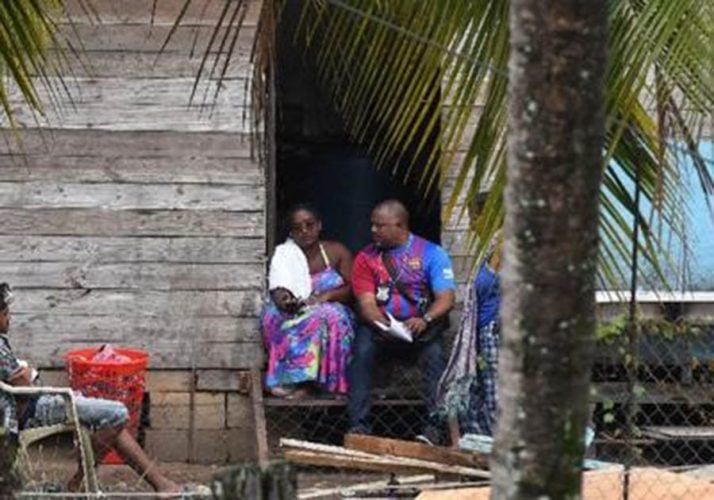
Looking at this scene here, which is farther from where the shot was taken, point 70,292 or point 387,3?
point 70,292

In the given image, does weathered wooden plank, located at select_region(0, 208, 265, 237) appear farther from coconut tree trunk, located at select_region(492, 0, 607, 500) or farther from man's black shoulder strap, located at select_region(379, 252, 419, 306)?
coconut tree trunk, located at select_region(492, 0, 607, 500)

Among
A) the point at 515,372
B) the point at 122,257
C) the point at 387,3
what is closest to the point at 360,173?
the point at 122,257

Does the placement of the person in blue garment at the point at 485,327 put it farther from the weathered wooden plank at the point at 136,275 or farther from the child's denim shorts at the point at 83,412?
the child's denim shorts at the point at 83,412

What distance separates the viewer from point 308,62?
13289 millimetres

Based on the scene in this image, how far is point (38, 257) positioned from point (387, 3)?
460 centimetres

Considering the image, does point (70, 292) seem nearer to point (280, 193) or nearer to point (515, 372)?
point (280, 193)

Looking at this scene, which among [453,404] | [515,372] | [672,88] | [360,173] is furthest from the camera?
[360,173]

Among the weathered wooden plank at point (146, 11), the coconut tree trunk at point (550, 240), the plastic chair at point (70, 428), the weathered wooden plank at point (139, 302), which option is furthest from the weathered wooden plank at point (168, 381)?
the coconut tree trunk at point (550, 240)

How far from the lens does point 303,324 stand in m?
10.3

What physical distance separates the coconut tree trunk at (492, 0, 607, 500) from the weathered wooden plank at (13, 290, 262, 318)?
713 centimetres

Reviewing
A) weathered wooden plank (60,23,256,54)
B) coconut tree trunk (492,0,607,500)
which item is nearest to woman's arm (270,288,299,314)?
weathered wooden plank (60,23,256,54)

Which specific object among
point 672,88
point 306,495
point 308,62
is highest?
point 308,62

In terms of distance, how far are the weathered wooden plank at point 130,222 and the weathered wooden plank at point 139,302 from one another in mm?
357

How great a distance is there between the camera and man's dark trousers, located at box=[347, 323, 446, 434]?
1025 centimetres
